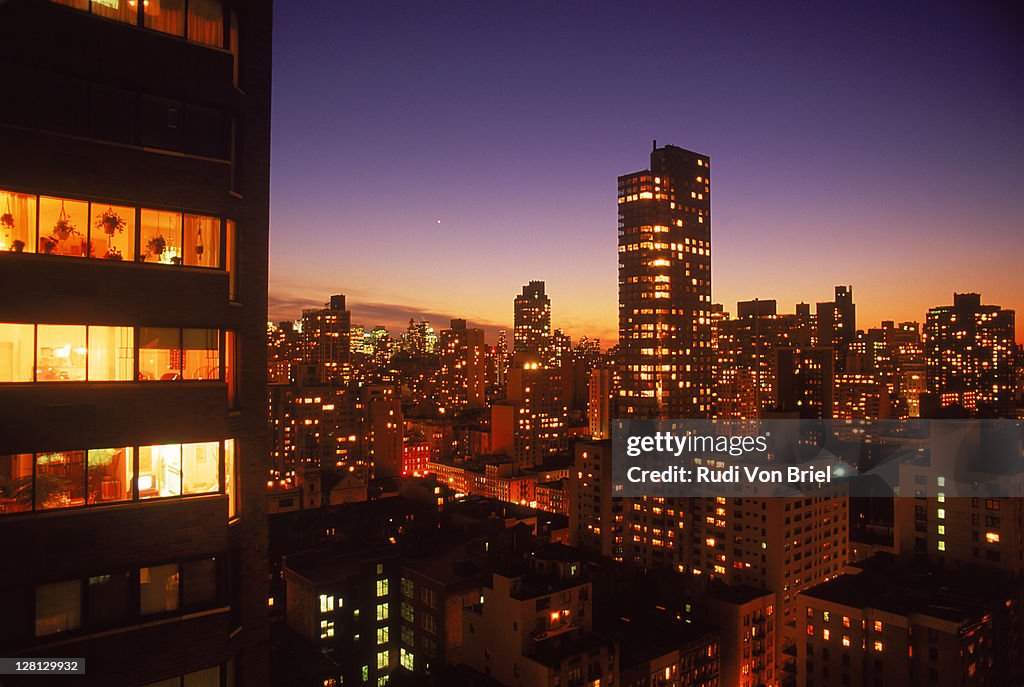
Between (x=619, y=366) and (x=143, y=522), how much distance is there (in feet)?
234

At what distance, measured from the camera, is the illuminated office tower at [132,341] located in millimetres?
7113

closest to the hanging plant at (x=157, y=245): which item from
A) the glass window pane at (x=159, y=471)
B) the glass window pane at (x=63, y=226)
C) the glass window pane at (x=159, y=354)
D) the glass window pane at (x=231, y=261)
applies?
the glass window pane at (x=63, y=226)

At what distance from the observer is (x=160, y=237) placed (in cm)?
798

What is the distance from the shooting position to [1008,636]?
2791cm

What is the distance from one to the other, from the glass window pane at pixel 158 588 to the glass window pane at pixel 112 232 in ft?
12.1

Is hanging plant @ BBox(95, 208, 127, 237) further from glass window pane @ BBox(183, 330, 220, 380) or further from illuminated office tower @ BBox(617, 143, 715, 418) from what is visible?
illuminated office tower @ BBox(617, 143, 715, 418)

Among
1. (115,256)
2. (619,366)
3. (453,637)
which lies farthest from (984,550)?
(619,366)

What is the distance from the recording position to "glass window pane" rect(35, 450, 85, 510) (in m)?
7.18

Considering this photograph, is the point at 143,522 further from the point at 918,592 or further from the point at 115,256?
the point at 918,592

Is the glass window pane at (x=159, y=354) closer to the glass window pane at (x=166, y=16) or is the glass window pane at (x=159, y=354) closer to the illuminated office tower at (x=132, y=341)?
the illuminated office tower at (x=132, y=341)

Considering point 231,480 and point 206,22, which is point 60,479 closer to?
point 231,480

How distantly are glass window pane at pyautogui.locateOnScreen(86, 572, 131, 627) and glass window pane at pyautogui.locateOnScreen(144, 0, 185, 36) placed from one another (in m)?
6.49

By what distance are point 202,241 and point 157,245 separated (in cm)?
52

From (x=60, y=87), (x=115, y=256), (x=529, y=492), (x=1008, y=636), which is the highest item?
(x=60, y=87)
